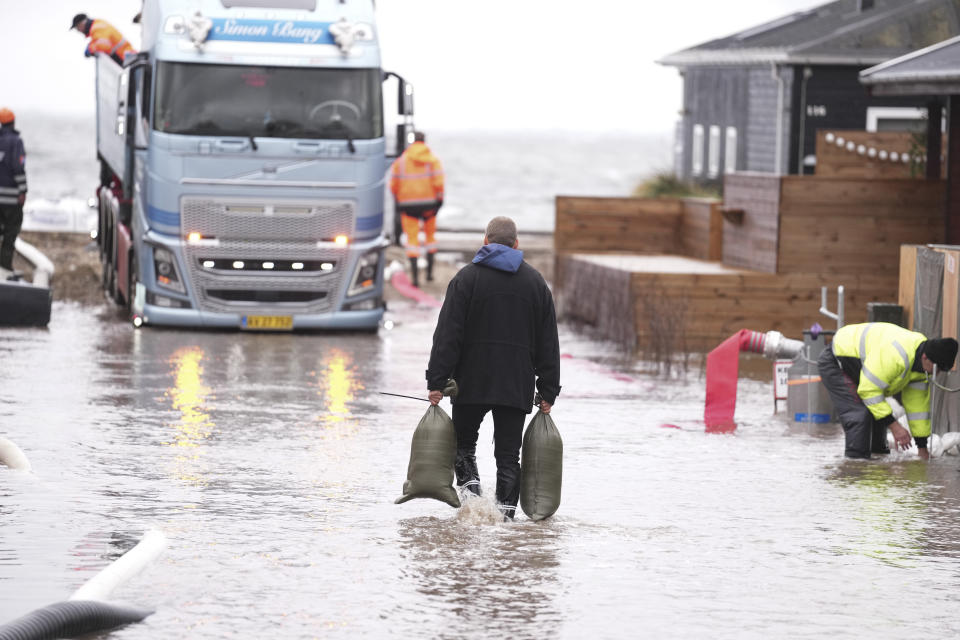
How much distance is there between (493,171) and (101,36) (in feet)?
322

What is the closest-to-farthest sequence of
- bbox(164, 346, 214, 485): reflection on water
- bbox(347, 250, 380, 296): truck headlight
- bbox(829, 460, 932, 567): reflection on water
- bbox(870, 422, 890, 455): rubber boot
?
bbox(829, 460, 932, 567): reflection on water → bbox(164, 346, 214, 485): reflection on water → bbox(870, 422, 890, 455): rubber boot → bbox(347, 250, 380, 296): truck headlight

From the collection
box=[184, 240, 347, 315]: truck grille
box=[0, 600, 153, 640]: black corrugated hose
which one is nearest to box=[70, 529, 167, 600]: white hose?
box=[0, 600, 153, 640]: black corrugated hose

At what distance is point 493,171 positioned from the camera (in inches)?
4870

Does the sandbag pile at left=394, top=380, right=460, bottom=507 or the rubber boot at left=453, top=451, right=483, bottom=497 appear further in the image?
the rubber boot at left=453, top=451, right=483, bottom=497

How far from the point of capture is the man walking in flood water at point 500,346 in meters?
10.1

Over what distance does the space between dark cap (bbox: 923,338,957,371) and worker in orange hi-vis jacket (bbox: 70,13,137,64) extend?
51.9ft

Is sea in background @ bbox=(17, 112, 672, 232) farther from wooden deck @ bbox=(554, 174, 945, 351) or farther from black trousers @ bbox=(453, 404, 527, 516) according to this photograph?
black trousers @ bbox=(453, 404, 527, 516)

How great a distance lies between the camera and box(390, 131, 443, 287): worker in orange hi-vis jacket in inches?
1032

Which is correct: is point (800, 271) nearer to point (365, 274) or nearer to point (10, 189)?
point (365, 274)

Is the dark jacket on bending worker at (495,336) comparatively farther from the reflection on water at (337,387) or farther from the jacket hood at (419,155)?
the jacket hood at (419,155)

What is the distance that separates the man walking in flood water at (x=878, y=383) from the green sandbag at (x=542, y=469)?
139 inches

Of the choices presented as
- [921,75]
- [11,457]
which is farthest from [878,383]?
[921,75]

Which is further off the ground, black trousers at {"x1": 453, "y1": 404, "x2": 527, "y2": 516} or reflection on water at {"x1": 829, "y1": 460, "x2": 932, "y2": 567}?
black trousers at {"x1": 453, "y1": 404, "x2": 527, "y2": 516}

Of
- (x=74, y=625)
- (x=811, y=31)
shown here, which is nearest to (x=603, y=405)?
(x=74, y=625)
